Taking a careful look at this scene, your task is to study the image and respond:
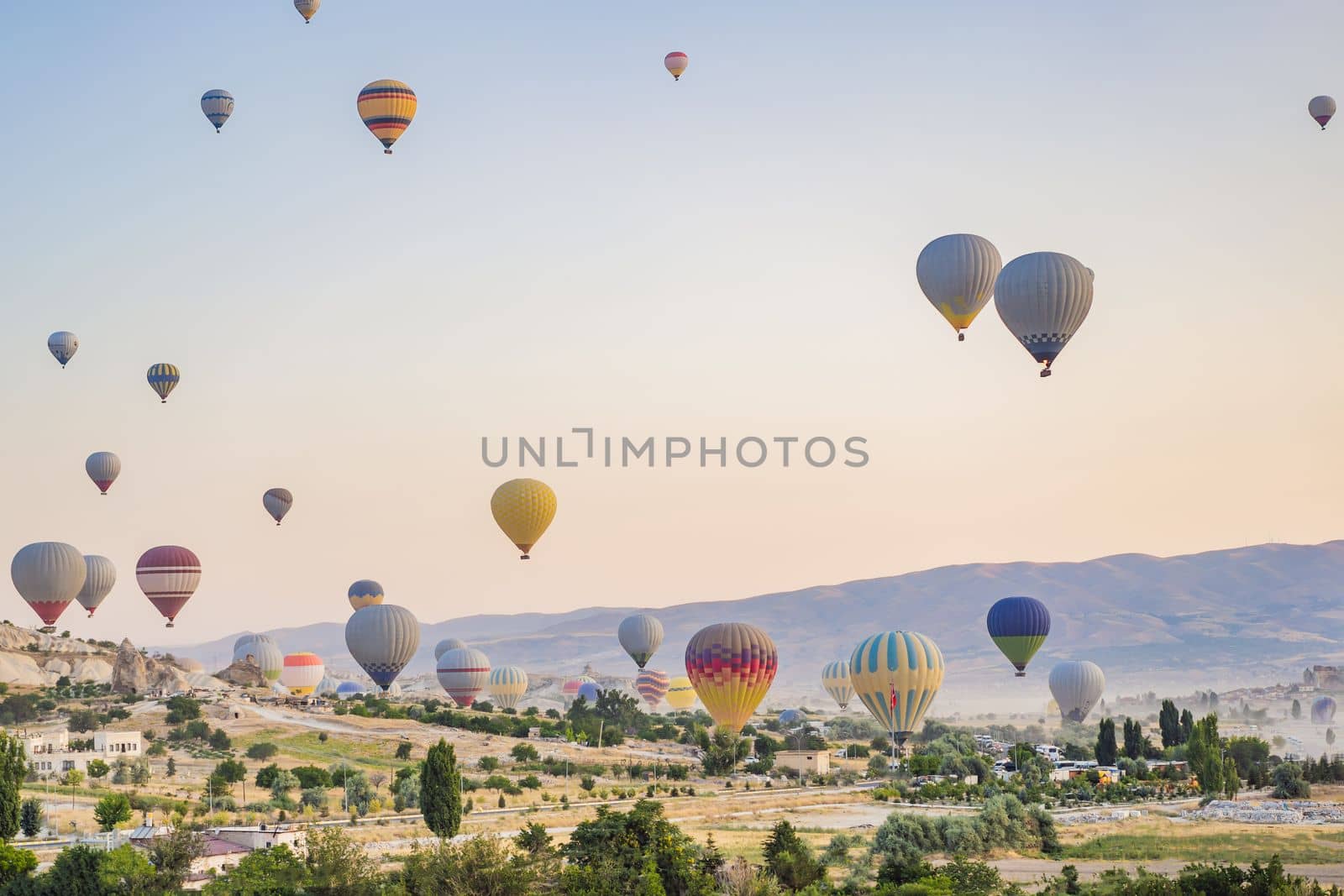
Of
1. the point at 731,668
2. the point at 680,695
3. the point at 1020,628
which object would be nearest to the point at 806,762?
the point at 731,668

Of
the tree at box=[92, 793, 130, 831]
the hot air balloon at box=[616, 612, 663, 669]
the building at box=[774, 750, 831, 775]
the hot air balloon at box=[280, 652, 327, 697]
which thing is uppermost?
the hot air balloon at box=[616, 612, 663, 669]

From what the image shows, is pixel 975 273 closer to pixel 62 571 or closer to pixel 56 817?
pixel 56 817

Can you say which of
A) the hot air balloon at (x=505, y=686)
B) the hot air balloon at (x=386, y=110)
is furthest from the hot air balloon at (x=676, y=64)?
the hot air balloon at (x=505, y=686)

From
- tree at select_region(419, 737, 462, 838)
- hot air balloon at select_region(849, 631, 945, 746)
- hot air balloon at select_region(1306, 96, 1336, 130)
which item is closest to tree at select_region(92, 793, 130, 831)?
tree at select_region(419, 737, 462, 838)

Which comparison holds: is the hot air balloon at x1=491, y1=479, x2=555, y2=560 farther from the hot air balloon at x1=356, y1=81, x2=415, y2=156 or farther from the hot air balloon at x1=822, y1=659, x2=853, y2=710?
the hot air balloon at x1=822, y1=659, x2=853, y2=710

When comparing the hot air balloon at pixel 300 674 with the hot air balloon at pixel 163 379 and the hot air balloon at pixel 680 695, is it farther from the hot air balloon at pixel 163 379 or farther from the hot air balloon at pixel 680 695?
the hot air balloon at pixel 163 379

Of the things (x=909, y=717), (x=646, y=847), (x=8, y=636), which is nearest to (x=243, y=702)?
(x=8, y=636)
